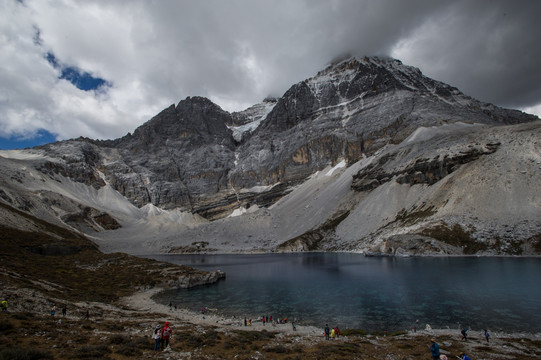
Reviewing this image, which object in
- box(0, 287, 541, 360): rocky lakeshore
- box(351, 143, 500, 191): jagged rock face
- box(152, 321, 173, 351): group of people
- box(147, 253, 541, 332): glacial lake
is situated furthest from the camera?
box(351, 143, 500, 191): jagged rock face

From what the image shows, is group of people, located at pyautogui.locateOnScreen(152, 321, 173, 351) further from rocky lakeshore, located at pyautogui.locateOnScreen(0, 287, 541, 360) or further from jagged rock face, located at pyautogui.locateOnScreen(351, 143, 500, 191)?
jagged rock face, located at pyautogui.locateOnScreen(351, 143, 500, 191)

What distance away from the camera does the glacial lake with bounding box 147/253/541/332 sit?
3222 cm

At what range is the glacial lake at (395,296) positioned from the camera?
1268 inches

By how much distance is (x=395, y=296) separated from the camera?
140ft

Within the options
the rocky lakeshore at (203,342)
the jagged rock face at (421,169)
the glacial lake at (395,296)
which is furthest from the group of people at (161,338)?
the jagged rock face at (421,169)

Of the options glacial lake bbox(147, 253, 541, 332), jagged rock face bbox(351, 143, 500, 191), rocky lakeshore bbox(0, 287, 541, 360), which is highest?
jagged rock face bbox(351, 143, 500, 191)

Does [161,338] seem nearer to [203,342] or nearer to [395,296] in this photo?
[203,342]

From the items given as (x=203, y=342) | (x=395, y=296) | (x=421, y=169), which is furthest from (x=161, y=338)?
(x=421, y=169)

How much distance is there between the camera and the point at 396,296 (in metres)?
42.6

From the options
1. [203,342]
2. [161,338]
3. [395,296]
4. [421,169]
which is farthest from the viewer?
[421,169]

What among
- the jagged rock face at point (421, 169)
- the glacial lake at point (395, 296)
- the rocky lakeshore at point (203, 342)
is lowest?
the glacial lake at point (395, 296)

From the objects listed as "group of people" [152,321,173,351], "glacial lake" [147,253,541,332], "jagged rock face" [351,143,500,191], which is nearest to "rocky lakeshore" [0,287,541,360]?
"group of people" [152,321,173,351]

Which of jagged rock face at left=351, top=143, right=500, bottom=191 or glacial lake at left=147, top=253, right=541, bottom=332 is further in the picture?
jagged rock face at left=351, top=143, right=500, bottom=191

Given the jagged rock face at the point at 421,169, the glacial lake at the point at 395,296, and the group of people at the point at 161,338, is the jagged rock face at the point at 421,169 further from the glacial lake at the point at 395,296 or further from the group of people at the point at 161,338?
the group of people at the point at 161,338
